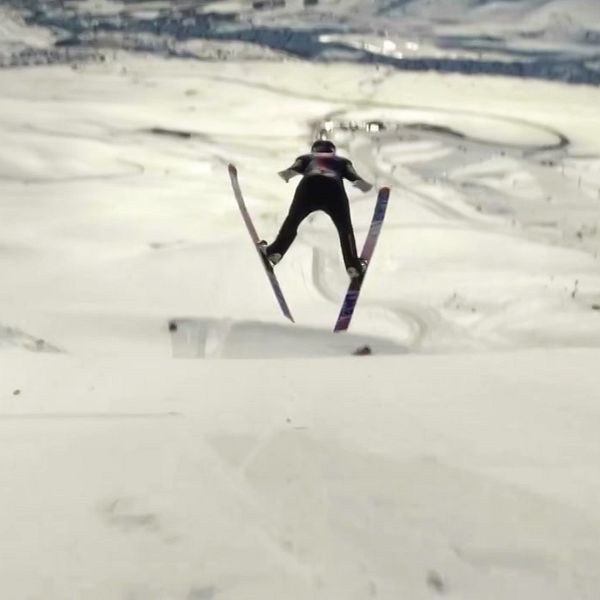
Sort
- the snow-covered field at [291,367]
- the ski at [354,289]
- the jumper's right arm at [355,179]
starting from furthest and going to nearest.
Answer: the ski at [354,289], the jumper's right arm at [355,179], the snow-covered field at [291,367]

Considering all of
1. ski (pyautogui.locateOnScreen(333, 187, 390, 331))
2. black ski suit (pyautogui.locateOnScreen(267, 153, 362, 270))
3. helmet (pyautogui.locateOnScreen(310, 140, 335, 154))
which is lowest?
ski (pyautogui.locateOnScreen(333, 187, 390, 331))

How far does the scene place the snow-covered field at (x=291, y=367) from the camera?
9.77 feet

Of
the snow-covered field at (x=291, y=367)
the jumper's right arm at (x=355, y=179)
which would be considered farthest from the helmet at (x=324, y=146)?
the snow-covered field at (x=291, y=367)

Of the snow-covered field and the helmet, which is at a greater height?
the helmet

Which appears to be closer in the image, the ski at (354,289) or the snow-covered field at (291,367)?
the snow-covered field at (291,367)

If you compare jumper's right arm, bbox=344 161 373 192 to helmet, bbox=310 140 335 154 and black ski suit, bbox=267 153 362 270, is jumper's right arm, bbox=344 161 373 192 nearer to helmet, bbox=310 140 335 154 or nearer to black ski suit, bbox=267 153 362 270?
black ski suit, bbox=267 153 362 270

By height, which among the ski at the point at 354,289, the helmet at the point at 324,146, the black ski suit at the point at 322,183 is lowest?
the ski at the point at 354,289

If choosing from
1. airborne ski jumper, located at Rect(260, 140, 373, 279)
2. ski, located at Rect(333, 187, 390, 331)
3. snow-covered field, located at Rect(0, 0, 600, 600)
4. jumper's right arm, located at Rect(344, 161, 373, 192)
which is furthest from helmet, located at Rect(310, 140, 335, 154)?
snow-covered field, located at Rect(0, 0, 600, 600)

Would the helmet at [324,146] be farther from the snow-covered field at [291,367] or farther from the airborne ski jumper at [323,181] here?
the snow-covered field at [291,367]

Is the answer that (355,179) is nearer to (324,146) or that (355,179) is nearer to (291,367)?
(324,146)

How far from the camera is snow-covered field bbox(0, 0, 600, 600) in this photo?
117 inches

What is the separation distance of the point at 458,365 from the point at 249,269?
4.48 metres

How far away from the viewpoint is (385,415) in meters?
4.11

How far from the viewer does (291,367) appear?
5016 mm
